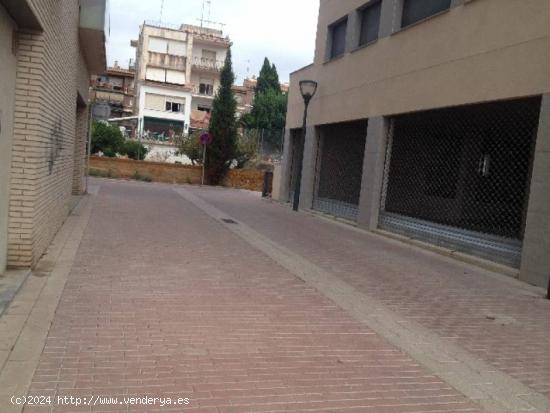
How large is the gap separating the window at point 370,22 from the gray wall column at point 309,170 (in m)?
3.74

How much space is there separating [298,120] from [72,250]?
13632 millimetres

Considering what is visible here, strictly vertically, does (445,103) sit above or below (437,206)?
above

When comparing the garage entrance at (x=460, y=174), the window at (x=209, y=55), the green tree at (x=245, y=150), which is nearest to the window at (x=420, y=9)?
the garage entrance at (x=460, y=174)

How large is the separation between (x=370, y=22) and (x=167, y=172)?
18.4 metres

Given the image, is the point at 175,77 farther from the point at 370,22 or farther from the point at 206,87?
the point at 370,22

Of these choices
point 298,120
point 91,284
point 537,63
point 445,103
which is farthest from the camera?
point 298,120

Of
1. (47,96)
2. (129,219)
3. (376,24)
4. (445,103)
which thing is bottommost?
(129,219)

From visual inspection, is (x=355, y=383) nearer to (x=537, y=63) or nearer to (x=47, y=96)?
(x=47, y=96)

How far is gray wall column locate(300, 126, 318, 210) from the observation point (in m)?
19.0

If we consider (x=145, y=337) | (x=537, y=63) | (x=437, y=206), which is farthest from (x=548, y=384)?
(x=437, y=206)

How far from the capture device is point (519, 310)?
7012mm

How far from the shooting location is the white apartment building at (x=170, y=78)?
5662 cm

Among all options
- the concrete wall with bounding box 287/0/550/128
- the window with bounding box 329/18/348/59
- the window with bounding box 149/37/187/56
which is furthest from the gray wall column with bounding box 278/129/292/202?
the window with bounding box 149/37/187/56

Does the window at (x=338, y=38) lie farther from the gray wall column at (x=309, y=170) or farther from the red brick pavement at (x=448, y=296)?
the red brick pavement at (x=448, y=296)
